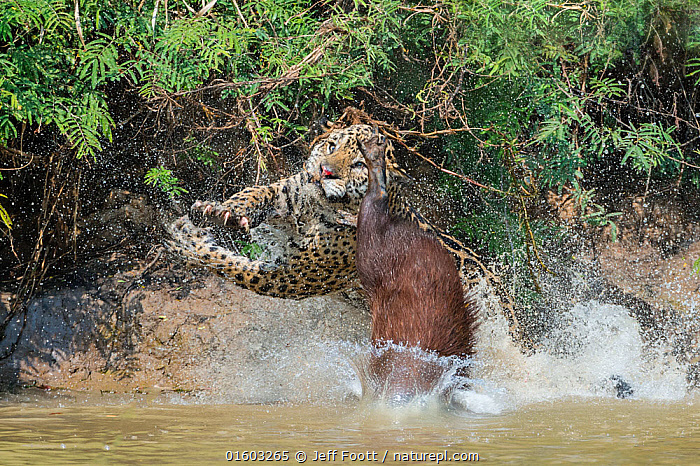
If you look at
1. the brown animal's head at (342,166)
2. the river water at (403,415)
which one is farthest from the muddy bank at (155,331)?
the brown animal's head at (342,166)

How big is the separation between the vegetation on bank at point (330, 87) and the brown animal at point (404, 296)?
43.0 inches

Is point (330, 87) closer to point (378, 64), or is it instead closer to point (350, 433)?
point (378, 64)

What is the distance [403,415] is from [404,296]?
580 millimetres

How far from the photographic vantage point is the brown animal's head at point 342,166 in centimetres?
430

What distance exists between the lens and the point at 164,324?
5676 millimetres

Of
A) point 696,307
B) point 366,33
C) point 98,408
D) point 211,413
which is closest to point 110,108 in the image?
point 366,33

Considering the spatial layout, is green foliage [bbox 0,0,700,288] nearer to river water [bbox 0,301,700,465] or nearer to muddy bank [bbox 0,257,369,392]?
river water [bbox 0,301,700,465]

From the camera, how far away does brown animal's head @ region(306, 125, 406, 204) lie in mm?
4305

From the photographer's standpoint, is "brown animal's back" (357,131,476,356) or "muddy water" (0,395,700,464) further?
"brown animal's back" (357,131,476,356)

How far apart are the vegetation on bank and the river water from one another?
87 centimetres

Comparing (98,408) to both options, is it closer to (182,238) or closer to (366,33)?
(182,238)

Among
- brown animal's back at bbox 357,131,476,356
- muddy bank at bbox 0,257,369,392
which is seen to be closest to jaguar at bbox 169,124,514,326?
brown animal's back at bbox 357,131,476,356

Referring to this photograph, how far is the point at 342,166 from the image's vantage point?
430 centimetres

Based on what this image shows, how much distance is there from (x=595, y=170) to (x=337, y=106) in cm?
230
